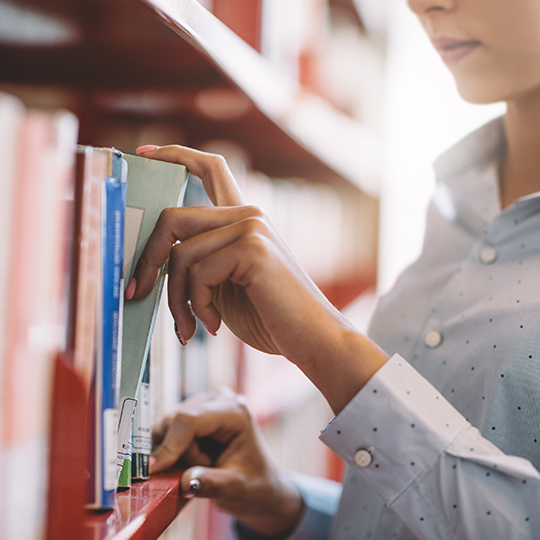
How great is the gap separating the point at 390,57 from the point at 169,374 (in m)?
2.68

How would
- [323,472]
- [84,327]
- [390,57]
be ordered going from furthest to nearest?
[390,57] → [323,472] → [84,327]

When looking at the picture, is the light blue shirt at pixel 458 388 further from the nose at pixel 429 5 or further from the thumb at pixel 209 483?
the nose at pixel 429 5

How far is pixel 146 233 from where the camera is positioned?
442mm

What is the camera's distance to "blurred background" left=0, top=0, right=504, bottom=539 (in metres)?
0.57

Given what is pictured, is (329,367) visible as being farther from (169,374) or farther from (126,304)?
(169,374)

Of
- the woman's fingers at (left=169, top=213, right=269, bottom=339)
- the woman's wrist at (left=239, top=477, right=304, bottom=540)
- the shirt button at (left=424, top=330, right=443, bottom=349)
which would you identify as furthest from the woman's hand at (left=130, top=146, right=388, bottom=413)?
the woman's wrist at (left=239, top=477, right=304, bottom=540)

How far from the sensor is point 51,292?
1.24ft

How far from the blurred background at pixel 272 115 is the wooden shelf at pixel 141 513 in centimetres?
11

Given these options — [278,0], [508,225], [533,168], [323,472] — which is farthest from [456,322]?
[323,472]

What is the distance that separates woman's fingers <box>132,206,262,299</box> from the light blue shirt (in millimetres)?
180

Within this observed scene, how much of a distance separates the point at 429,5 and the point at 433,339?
1.34 feet

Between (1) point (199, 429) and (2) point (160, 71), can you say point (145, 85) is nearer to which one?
(2) point (160, 71)

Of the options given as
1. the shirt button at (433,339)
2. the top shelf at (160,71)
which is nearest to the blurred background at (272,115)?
the top shelf at (160,71)

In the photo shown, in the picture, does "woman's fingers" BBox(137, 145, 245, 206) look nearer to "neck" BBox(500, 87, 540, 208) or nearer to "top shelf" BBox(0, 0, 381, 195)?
"top shelf" BBox(0, 0, 381, 195)
